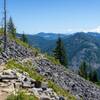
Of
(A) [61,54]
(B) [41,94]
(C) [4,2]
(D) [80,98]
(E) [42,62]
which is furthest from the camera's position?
(A) [61,54]

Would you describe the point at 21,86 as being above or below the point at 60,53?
above

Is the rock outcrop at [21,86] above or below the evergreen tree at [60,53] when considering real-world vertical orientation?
above

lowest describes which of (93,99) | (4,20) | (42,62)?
(93,99)

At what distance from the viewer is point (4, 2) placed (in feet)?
156

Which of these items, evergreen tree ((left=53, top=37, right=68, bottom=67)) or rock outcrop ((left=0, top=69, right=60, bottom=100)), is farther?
evergreen tree ((left=53, top=37, right=68, bottom=67))

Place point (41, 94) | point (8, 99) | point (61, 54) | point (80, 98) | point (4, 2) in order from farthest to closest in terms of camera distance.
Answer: point (61, 54) < point (4, 2) < point (80, 98) < point (41, 94) < point (8, 99)

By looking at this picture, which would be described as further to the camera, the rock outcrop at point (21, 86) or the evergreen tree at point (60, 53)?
the evergreen tree at point (60, 53)

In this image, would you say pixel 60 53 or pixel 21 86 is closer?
pixel 21 86

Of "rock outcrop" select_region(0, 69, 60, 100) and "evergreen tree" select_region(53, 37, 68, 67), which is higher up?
"rock outcrop" select_region(0, 69, 60, 100)

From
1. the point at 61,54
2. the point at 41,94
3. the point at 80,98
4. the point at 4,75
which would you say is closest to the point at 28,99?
the point at 41,94

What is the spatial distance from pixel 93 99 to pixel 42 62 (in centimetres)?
→ 1102

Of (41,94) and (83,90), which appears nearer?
(41,94)

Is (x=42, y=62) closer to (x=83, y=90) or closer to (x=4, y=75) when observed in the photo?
(x=83, y=90)

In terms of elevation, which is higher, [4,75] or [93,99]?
[4,75]
